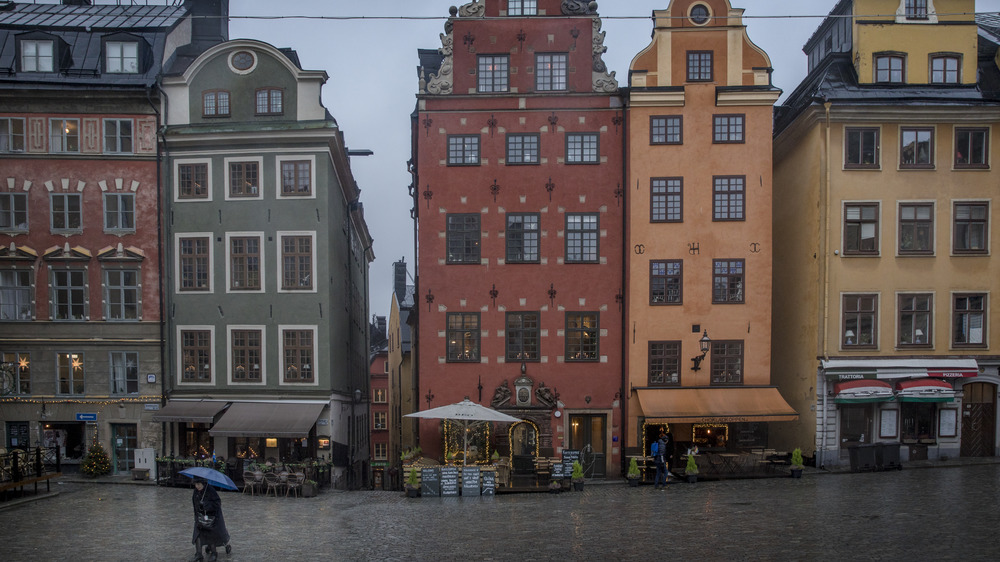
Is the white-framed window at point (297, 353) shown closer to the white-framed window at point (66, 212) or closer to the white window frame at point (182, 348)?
the white window frame at point (182, 348)

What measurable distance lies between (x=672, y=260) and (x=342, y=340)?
1455 cm

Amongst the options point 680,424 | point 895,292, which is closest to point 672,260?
point 680,424

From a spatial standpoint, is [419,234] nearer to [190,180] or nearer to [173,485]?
[190,180]

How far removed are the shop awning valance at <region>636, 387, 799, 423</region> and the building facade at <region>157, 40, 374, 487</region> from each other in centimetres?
1216

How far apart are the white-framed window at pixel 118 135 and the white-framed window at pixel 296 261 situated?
272 inches

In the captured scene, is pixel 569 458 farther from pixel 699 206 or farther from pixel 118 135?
pixel 118 135

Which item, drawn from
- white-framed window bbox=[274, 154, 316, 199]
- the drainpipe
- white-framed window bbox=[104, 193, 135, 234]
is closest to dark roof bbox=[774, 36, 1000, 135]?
the drainpipe

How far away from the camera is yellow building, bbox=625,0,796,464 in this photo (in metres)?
30.5

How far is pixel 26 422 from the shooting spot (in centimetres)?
3064

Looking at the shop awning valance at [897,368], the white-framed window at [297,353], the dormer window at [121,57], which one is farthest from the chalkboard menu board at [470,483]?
the dormer window at [121,57]

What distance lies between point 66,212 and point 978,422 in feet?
117

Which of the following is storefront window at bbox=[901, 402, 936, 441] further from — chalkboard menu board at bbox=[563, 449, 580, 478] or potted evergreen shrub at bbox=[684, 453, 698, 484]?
chalkboard menu board at bbox=[563, 449, 580, 478]

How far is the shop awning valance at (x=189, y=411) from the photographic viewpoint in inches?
1152

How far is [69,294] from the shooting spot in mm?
30828
